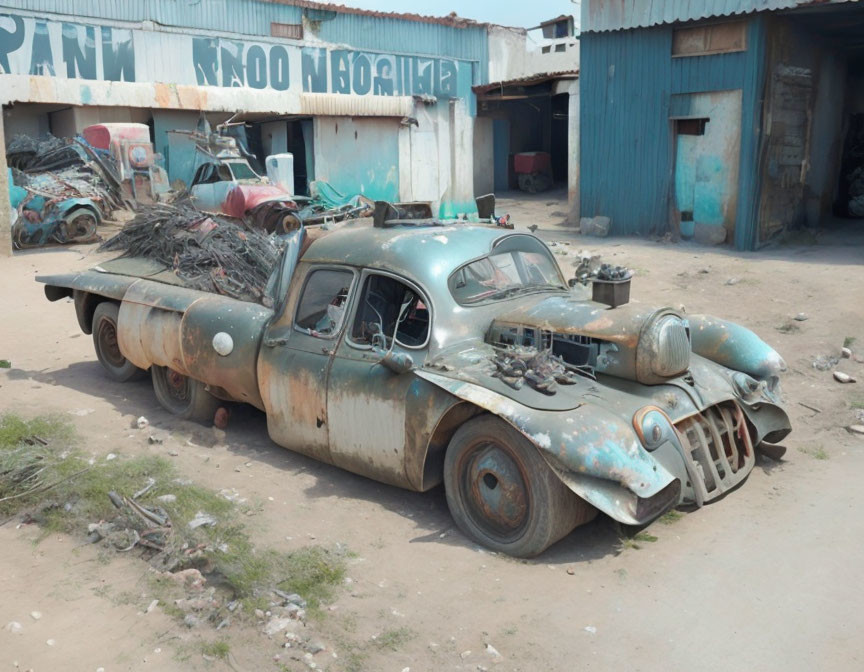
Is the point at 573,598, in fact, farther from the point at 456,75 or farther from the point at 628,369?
the point at 456,75

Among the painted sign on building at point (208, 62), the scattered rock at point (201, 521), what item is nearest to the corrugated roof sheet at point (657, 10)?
the painted sign on building at point (208, 62)

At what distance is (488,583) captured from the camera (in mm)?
4195

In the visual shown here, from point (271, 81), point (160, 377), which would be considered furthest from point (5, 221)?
point (271, 81)

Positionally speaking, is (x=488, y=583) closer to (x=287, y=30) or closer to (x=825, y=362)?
(x=825, y=362)

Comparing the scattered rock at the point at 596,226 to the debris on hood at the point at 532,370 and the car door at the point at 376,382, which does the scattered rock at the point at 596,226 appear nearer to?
the car door at the point at 376,382

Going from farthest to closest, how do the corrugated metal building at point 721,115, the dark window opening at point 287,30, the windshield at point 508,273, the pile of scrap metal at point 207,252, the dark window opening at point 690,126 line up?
1. the dark window opening at point 287,30
2. the dark window opening at point 690,126
3. the corrugated metal building at point 721,115
4. the pile of scrap metal at point 207,252
5. the windshield at point 508,273

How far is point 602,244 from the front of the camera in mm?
15547

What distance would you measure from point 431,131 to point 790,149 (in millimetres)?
11301

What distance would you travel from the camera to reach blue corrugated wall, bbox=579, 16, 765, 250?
1411 centimetres

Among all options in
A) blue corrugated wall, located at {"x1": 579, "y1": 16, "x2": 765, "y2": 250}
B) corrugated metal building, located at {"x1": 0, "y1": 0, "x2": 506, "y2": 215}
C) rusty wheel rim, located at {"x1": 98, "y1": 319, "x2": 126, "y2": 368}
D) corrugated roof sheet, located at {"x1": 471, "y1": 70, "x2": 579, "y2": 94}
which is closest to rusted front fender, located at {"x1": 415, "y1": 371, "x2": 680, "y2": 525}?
rusty wheel rim, located at {"x1": 98, "y1": 319, "x2": 126, "y2": 368}

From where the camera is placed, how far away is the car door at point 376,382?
499 centimetres

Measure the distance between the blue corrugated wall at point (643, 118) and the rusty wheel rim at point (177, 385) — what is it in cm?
1067

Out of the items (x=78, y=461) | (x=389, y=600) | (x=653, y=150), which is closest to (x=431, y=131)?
(x=653, y=150)

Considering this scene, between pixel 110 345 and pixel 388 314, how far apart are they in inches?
149
